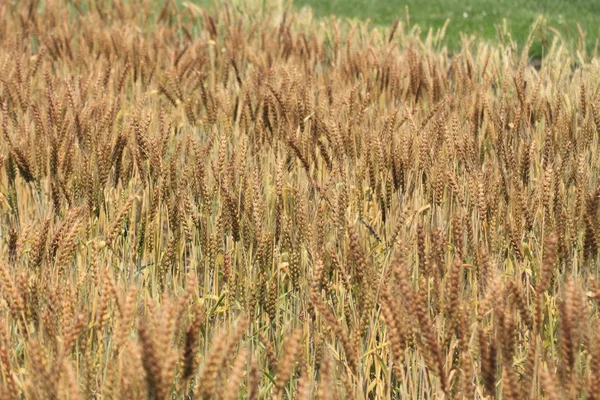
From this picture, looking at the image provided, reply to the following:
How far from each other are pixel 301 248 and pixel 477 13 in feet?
15.1

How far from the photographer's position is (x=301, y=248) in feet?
5.24

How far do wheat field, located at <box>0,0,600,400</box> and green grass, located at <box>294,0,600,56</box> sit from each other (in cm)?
208

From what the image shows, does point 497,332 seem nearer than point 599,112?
Yes

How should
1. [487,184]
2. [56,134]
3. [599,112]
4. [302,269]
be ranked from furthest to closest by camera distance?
[599,112] < [56,134] < [487,184] < [302,269]

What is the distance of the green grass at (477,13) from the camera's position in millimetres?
A: 4984

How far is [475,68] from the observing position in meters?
3.02

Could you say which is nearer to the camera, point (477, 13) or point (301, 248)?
point (301, 248)

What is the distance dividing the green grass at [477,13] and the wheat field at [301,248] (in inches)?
82.0

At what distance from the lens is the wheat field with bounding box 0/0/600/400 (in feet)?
3.29

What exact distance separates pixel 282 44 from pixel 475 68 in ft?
3.12

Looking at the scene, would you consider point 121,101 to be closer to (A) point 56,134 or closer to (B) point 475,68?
(A) point 56,134

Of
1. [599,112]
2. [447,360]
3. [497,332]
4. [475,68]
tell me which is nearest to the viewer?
[497,332]

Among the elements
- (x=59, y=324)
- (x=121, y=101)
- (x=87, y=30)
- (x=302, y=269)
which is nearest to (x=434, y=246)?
(x=302, y=269)

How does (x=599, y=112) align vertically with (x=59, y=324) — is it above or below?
above
